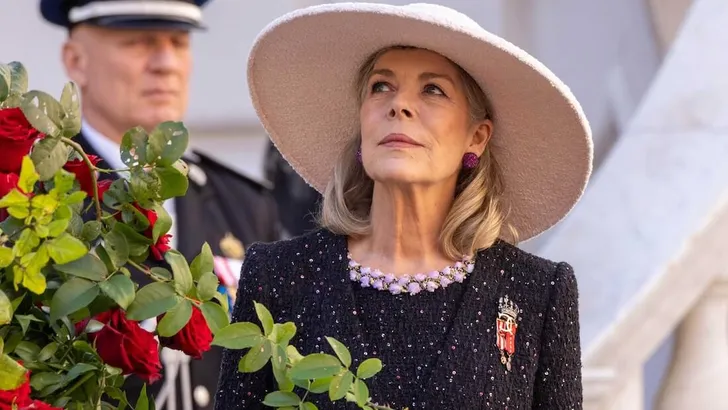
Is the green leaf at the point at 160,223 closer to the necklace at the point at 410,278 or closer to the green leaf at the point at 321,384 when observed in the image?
the green leaf at the point at 321,384

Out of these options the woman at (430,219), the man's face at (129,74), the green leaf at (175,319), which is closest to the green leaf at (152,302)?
the green leaf at (175,319)

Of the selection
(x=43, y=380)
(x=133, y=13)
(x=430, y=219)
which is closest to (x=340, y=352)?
(x=43, y=380)

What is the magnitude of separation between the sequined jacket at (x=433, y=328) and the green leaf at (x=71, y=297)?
770mm

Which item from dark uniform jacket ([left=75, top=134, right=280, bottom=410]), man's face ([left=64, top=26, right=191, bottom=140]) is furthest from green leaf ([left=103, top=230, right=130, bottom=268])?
man's face ([left=64, top=26, right=191, bottom=140])

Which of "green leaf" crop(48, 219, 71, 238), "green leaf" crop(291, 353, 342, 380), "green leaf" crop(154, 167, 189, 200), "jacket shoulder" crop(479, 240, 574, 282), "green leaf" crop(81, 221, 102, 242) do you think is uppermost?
"jacket shoulder" crop(479, 240, 574, 282)

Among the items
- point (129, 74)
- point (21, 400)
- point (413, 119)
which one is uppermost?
point (129, 74)

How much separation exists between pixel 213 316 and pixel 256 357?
0.07 metres

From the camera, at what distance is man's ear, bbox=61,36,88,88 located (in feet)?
15.6

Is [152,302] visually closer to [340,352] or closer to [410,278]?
[340,352]

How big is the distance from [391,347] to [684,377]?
1.69 metres

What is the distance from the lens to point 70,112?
221 centimetres

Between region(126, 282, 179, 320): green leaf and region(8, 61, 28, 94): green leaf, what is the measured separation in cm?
28

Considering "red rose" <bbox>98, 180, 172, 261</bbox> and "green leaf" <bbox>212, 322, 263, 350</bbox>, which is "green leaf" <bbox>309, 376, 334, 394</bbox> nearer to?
"green leaf" <bbox>212, 322, 263, 350</bbox>

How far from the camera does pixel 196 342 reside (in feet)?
7.49
